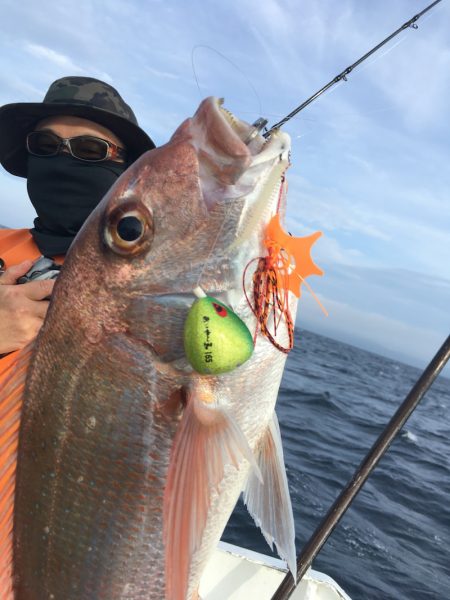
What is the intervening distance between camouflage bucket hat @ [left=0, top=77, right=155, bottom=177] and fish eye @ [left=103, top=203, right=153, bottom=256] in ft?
4.59

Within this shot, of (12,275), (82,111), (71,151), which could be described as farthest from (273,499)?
(82,111)

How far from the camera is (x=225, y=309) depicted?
5.39ft

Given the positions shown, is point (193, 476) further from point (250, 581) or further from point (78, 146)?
point (250, 581)

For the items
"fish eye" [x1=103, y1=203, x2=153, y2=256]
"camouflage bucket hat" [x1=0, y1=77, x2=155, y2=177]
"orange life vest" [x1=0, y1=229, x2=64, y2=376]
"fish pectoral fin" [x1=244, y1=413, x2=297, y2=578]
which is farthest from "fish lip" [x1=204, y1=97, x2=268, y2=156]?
"orange life vest" [x1=0, y1=229, x2=64, y2=376]

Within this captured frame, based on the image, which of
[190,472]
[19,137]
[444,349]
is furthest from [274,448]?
[19,137]

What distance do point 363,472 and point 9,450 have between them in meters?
1.83

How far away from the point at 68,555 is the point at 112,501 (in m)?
0.26

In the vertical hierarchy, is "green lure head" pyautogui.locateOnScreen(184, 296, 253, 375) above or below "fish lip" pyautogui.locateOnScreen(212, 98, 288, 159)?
below

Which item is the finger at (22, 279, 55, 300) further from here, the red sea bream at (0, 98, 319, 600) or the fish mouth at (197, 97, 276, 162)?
the fish mouth at (197, 97, 276, 162)

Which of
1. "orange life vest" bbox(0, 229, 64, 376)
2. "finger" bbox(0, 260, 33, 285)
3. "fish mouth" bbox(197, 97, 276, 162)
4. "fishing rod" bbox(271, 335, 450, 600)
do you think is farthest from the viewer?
"orange life vest" bbox(0, 229, 64, 376)

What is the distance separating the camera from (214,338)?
157 centimetres

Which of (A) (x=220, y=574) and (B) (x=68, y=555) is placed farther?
(A) (x=220, y=574)

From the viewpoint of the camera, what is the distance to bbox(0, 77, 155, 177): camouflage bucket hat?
2906 mm

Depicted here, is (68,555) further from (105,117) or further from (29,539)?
(105,117)
